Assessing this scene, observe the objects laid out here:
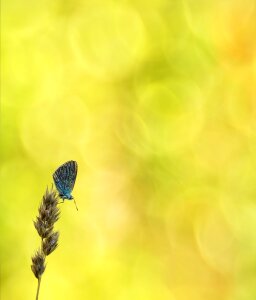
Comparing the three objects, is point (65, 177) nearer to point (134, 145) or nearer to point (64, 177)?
point (64, 177)

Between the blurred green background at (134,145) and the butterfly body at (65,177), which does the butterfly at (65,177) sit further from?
the blurred green background at (134,145)

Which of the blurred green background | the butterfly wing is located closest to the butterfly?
the butterfly wing

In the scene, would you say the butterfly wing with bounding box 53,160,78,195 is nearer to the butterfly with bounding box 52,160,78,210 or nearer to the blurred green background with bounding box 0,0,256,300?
the butterfly with bounding box 52,160,78,210

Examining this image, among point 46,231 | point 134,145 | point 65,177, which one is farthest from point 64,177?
point 134,145

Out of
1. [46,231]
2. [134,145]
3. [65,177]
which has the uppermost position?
[134,145]

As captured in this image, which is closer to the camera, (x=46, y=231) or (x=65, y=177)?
(x=46, y=231)

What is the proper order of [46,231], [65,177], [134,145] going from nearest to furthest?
[46,231], [65,177], [134,145]

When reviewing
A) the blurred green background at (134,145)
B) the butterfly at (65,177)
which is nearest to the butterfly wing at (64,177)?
the butterfly at (65,177)
